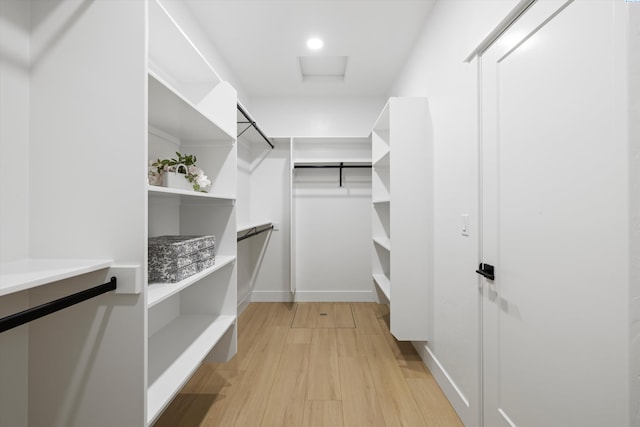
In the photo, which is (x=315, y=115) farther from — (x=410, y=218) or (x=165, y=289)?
(x=165, y=289)

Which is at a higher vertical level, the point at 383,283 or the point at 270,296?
the point at 383,283

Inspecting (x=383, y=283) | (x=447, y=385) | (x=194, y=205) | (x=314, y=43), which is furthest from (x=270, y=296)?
(x=314, y=43)

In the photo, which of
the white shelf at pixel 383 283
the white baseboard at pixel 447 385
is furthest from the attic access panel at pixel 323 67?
the white baseboard at pixel 447 385

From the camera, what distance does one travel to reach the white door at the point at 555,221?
0.75 meters

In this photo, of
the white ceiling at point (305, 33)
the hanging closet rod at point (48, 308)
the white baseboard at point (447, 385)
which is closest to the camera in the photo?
the hanging closet rod at point (48, 308)

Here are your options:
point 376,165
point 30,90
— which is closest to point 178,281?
point 30,90

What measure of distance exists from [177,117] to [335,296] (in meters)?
2.68

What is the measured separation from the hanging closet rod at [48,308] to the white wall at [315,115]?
2746 mm

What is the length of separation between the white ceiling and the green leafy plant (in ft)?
4.00

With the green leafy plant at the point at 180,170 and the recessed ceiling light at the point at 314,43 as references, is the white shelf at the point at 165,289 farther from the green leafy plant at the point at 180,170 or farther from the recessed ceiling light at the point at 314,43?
the recessed ceiling light at the point at 314,43

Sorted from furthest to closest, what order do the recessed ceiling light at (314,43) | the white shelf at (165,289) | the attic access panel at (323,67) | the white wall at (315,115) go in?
1. the white wall at (315,115)
2. the attic access panel at (323,67)
3. the recessed ceiling light at (314,43)
4. the white shelf at (165,289)

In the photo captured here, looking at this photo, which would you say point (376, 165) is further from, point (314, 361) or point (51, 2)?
point (51, 2)

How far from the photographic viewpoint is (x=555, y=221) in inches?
36.4

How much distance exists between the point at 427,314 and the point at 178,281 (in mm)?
1667
